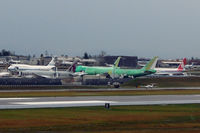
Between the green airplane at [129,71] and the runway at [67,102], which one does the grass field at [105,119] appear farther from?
the green airplane at [129,71]

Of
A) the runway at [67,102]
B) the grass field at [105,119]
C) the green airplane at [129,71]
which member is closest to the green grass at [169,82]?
the green airplane at [129,71]

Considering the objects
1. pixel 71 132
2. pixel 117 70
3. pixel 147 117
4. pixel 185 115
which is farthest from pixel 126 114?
pixel 117 70

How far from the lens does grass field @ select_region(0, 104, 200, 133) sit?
34.8 metres

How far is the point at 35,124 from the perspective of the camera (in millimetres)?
36906

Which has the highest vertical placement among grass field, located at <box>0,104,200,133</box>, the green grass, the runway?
grass field, located at <box>0,104,200,133</box>

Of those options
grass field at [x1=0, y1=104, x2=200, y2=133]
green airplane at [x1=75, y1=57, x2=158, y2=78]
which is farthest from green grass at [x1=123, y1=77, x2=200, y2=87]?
grass field at [x1=0, y1=104, x2=200, y2=133]

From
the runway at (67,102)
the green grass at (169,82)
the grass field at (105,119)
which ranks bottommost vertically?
the green grass at (169,82)

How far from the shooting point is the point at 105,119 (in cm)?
4047

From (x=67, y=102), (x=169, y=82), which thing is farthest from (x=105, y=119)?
(x=169, y=82)

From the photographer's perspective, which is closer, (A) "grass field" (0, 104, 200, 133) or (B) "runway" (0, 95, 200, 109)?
(A) "grass field" (0, 104, 200, 133)

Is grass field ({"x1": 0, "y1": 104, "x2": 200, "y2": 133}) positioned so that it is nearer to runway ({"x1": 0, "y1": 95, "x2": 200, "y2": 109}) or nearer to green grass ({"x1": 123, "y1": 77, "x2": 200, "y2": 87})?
runway ({"x1": 0, "y1": 95, "x2": 200, "y2": 109})

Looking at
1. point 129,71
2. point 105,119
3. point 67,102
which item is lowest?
point 129,71

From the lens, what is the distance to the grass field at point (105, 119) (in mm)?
34844

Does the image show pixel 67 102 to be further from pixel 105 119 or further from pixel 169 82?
pixel 169 82
